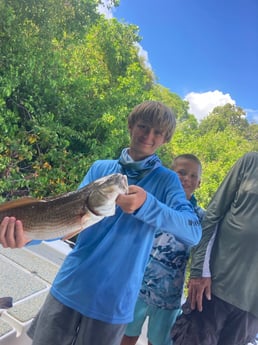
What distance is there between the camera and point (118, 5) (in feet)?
12.7

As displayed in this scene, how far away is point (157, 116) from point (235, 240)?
517 mm

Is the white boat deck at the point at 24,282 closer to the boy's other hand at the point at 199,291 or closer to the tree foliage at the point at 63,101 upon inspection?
the boy's other hand at the point at 199,291

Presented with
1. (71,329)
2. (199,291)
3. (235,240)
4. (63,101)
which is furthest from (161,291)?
(63,101)

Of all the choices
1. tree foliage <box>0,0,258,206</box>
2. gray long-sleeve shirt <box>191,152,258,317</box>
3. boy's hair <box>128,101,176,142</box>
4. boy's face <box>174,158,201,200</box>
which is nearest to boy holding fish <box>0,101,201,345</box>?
boy's hair <box>128,101,176,142</box>

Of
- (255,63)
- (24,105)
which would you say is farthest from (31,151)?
(255,63)

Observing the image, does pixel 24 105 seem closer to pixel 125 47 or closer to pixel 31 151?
pixel 31 151

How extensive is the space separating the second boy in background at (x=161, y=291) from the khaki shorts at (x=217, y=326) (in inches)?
2.4

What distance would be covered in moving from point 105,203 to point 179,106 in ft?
15.5

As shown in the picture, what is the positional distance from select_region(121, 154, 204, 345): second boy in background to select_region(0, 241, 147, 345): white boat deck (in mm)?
223

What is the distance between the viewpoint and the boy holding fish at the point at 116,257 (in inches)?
27.4

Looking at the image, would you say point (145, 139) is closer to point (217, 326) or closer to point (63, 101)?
point (217, 326)

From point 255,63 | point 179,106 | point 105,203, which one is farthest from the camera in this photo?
point 179,106

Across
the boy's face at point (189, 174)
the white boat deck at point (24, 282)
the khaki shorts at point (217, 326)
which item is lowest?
the white boat deck at point (24, 282)

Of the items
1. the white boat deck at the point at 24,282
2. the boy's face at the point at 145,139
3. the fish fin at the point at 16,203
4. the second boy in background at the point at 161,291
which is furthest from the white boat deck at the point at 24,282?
the boy's face at the point at 145,139
